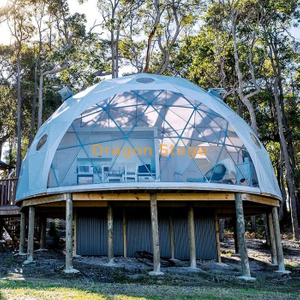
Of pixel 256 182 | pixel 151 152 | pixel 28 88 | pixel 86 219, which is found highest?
pixel 28 88

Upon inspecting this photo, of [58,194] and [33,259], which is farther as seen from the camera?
[33,259]

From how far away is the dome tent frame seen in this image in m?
11.6

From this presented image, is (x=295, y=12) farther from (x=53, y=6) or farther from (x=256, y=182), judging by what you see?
(x=256, y=182)

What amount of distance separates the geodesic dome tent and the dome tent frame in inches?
1.6

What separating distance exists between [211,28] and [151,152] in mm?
17068

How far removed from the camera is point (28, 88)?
99.0ft

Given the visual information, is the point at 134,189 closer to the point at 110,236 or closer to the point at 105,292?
the point at 110,236

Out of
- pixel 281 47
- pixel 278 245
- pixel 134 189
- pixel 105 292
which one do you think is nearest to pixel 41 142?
pixel 134 189

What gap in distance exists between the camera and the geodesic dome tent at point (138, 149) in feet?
39.4

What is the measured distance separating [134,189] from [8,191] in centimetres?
749

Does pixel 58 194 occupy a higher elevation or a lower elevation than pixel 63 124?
lower

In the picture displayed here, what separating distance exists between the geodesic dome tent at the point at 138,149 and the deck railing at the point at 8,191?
2.75m

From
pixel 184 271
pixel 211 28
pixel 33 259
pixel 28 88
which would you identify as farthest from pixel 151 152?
pixel 28 88

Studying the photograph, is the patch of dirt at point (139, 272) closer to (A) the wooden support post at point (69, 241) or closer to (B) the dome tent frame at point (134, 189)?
(A) the wooden support post at point (69, 241)
